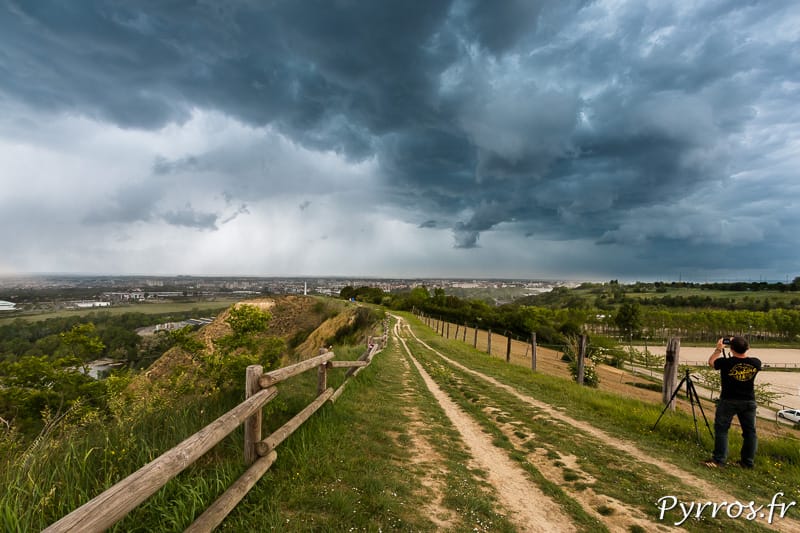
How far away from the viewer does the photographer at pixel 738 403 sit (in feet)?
19.3

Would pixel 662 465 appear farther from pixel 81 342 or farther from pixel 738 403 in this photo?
pixel 81 342

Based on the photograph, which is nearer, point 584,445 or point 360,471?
point 360,471

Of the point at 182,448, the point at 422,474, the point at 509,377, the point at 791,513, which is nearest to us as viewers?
the point at 182,448

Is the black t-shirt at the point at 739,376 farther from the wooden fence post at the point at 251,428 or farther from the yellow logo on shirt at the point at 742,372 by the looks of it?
the wooden fence post at the point at 251,428

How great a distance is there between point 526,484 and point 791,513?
11.0ft

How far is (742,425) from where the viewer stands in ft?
19.7

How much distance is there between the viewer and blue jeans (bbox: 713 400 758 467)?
19.2 feet

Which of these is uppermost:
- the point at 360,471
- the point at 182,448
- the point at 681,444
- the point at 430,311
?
the point at 182,448

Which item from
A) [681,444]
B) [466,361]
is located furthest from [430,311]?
[681,444]

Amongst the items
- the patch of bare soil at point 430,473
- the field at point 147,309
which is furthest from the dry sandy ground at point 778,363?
the field at point 147,309

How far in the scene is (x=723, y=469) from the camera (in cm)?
588

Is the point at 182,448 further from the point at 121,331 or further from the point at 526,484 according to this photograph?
the point at 121,331

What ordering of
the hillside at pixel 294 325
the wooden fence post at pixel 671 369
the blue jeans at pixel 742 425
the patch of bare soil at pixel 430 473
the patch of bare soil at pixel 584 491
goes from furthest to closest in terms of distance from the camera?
the hillside at pixel 294 325, the wooden fence post at pixel 671 369, the blue jeans at pixel 742 425, the patch of bare soil at pixel 584 491, the patch of bare soil at pixel 430 473

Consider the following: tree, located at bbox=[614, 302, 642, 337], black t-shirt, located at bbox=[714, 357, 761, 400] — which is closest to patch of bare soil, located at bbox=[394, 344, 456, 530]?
black t-shirt, located at bbox=[714, 357, 761, 400]
